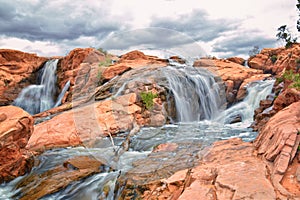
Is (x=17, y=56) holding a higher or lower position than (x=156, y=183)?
higher

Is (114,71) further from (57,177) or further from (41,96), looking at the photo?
(57,177)

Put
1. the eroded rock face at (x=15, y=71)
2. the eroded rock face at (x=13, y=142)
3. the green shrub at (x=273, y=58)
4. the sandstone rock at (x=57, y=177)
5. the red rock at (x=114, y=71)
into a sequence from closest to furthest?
1. the sandstone rock at (x=57, y=177)
2. the eroded rock face at (x=13, y=142)
3. the red rock at (x=114, y=71)
4. the eroded rock face at (x=15, y=71)
5. the green shrub at (x=273, y=58)

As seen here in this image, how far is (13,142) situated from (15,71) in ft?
46.6

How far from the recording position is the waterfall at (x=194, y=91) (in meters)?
9.57

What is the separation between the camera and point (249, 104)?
11.4 metres

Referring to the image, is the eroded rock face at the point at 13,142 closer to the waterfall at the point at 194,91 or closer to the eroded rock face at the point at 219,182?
the eroded rock face at the point at 219,182

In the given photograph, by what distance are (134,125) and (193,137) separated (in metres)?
2.47

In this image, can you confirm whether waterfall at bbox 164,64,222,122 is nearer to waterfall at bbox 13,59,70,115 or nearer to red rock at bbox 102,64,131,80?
red rock at bbox 102,64,131,80

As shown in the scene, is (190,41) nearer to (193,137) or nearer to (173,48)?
(173,48)

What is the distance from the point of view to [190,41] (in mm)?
4086

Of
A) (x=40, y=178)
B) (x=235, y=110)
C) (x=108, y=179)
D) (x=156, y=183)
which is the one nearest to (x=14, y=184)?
(x=40, y=178)

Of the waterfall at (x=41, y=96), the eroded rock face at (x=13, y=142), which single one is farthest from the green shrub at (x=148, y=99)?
the waterfall at (x=41, y=96)

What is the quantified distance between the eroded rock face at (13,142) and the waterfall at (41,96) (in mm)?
9073

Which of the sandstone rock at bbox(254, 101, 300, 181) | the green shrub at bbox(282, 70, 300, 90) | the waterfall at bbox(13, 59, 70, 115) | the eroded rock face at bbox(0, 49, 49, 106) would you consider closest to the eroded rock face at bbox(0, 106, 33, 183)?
the sandstone rock at bbox(254, 101, 300, 181)
